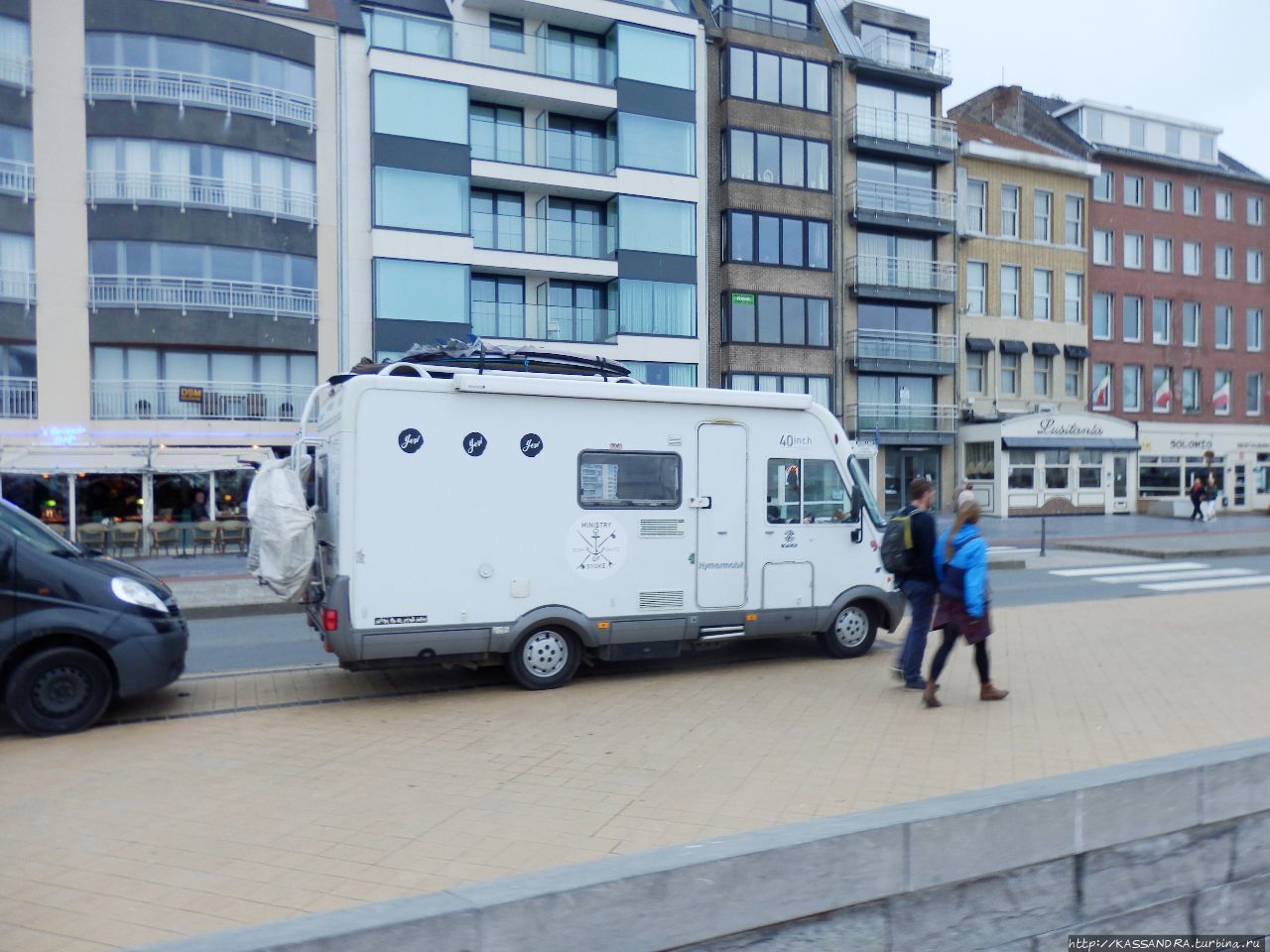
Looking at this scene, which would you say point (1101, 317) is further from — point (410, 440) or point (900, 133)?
point (410, 440)

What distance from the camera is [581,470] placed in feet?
28.1

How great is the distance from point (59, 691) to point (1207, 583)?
1656 centimetres

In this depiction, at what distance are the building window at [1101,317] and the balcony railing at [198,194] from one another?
2922cm

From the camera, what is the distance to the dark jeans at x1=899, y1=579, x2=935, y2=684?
809 cm

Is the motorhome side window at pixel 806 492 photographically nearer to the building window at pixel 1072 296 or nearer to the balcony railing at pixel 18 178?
the balcony railing at pixel 18 178

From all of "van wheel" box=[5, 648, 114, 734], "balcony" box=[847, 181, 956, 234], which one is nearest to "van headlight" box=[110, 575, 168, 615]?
"van wheel" box=[5, 648, 114, 734]

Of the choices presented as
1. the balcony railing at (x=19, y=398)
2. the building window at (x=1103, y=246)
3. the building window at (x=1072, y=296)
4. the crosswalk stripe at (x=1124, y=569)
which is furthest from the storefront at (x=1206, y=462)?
the balcony railing at (x=19, y=398)

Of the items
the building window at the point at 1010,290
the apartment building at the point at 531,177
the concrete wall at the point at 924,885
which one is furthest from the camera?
the building window at the point at 1010,290

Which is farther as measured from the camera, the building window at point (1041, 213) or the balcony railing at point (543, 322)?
the building window at point (1041, 213)

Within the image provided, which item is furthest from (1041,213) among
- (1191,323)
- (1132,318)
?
(1191,323)

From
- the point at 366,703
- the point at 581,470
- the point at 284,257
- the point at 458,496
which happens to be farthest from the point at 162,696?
the point at 284,257

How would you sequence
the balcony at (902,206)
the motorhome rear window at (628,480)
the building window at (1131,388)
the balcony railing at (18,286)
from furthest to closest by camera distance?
the building window at (1131,388)
the balcony at (902,206)
the balcony railing at (18,286)
the motorhome rear window at (628,480)

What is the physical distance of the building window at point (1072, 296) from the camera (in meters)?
38.5

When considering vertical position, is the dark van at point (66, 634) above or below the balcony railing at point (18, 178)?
below
